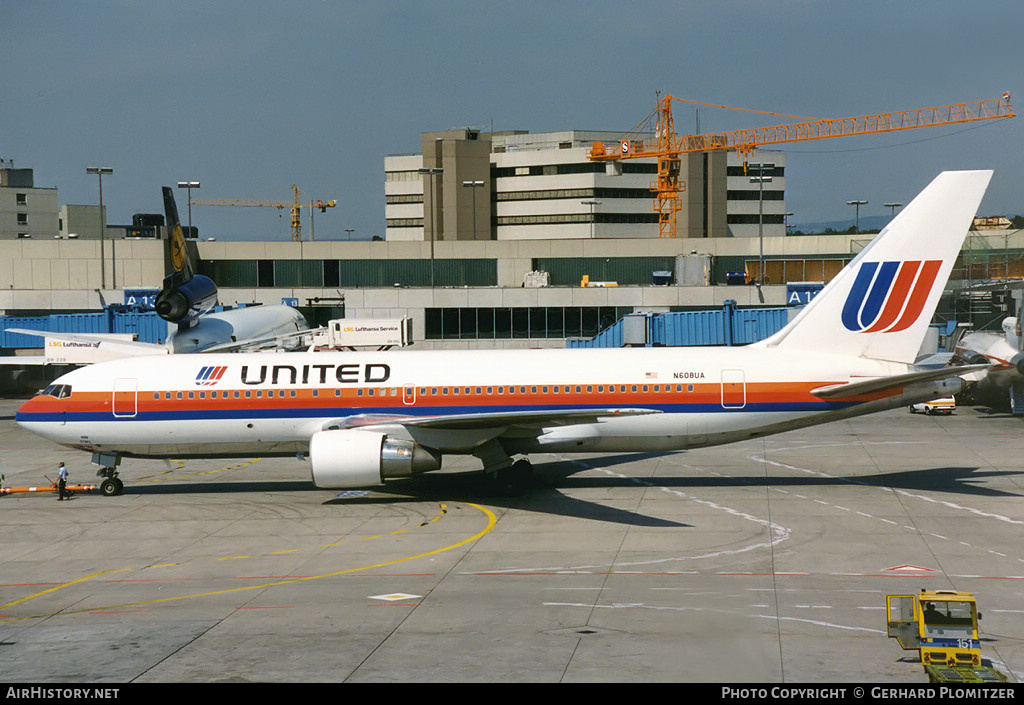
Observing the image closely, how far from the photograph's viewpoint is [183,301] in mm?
62219

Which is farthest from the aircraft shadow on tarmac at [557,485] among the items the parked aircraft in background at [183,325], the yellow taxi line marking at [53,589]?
the parked aircraft in background at [183,325]

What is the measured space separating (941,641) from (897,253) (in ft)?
64.0

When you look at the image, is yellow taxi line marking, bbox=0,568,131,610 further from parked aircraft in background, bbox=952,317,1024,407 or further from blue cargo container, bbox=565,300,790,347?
blue cargo container, bbox=565,300,790,347

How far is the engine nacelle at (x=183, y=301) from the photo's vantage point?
61688 mm

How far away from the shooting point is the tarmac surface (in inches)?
680

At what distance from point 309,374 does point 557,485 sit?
30.5ft

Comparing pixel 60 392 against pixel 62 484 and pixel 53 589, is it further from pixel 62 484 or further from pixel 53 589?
pixel 53 589

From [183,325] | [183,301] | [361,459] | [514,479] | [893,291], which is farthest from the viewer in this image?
[183,325]

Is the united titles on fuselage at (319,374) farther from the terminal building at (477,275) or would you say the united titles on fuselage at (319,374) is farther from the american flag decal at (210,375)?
the terminal building at (477,275)

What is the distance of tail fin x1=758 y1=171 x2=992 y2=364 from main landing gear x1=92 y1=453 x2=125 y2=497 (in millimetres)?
23034

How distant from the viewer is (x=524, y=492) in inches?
1341

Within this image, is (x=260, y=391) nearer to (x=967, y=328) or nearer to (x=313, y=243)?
(x=967, y=328)

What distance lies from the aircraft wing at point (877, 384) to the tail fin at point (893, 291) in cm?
147

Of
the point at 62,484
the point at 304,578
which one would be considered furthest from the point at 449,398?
the point at 62,484
